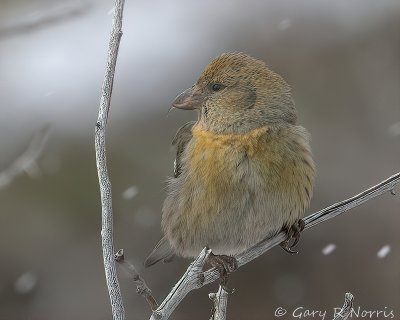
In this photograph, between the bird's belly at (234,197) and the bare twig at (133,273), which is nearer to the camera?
the bare twig at (133,273)

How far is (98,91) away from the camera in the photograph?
825 centimetres

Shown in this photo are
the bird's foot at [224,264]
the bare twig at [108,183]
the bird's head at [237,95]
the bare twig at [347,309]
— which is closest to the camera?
the bare twig at [108,183]

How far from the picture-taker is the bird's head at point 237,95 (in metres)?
3.74

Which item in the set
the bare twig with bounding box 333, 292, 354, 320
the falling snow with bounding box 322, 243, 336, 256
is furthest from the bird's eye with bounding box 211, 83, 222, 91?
the falling snow with bounding box 322, 243, 336, 256

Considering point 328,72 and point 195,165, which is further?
point 328,72

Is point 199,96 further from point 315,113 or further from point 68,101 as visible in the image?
point 68,101

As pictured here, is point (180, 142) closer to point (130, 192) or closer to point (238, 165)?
point (238, 165)

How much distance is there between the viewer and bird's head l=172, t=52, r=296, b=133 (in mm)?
3738

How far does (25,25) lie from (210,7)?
254 inches

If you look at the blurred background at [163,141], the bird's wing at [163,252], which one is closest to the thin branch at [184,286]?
the bird's wing at [163,252]

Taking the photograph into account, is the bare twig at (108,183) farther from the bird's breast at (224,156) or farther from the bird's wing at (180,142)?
the bird's wing at (180,142)

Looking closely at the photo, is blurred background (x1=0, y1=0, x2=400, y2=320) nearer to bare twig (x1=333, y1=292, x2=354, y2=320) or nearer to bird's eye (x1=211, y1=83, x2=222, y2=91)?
bird's eye (x1=211, y1=83, x2=222, y2=91)

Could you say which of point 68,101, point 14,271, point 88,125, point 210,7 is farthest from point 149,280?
point 210,7

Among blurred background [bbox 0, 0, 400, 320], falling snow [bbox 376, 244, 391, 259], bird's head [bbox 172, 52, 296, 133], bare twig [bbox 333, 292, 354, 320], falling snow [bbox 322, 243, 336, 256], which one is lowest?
falling snow [bbox 376, 244, 391, 259]
